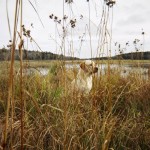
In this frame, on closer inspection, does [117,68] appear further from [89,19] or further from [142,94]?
[89,19]

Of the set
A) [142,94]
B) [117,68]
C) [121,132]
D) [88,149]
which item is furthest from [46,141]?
[117,68]

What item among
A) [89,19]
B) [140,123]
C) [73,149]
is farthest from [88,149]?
[89,19]

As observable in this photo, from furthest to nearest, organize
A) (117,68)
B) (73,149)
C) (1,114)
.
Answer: (117,68), (1,114), (73,149)

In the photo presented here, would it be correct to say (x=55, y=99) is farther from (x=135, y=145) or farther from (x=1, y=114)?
(x=135, y=145)

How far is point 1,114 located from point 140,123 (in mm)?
1336

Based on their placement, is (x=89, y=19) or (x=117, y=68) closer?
(x=89, y=19)

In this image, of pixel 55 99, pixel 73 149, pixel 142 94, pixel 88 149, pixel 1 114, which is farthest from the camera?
pixel 142 94

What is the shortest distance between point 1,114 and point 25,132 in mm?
844

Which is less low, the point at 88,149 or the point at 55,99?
the point at 55,99

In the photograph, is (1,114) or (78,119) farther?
(1,114)

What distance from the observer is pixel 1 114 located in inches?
118

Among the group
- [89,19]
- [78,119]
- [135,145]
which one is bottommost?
[135,145]

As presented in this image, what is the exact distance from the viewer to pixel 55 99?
10.6 feet

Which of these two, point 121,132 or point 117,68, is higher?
point 117,68
